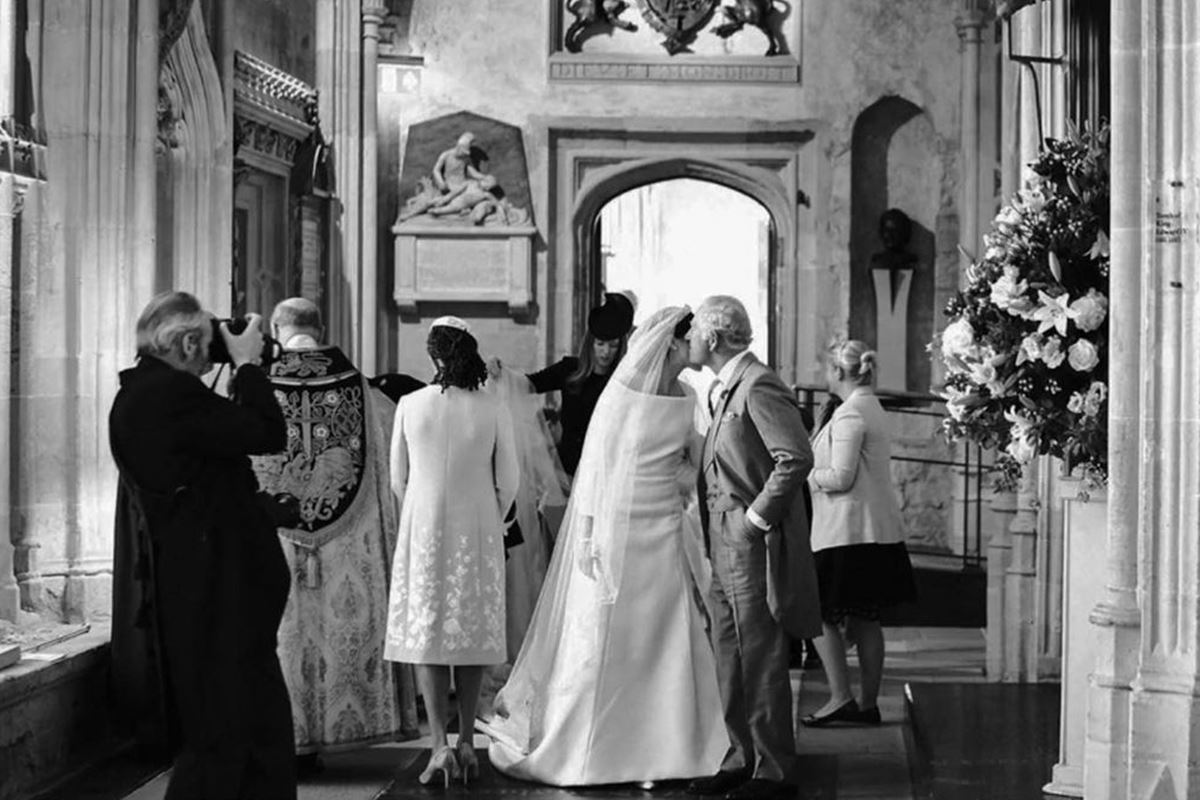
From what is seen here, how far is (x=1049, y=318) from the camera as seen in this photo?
593cm

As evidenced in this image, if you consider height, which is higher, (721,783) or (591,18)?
(591,18)

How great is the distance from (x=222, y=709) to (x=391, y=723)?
2168 millimetres

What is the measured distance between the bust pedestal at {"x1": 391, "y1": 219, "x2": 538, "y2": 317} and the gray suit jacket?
26.1ft

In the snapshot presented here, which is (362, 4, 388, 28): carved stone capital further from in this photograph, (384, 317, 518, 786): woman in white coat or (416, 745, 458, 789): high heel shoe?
(416, 745, 458, 789): high heel shoe

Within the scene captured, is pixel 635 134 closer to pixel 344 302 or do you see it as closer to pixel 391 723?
pixel 344 302

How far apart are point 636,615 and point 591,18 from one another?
8761 millimetres

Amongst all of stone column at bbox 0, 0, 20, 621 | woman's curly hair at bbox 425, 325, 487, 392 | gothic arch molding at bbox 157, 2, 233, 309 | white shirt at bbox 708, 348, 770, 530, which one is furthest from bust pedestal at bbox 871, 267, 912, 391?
stone column at bbox 0, 0, 20, 621

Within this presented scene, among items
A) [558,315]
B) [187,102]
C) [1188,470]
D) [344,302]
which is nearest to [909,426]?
[558,315]

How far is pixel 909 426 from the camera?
567 inches

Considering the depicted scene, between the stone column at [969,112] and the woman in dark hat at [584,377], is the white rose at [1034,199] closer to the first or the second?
the woman in dark hat at [584,377]

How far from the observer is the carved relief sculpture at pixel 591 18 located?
14.8 m

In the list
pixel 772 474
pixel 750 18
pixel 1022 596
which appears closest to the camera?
pixel 772 474

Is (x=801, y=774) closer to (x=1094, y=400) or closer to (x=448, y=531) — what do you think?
(x=448, y=531)

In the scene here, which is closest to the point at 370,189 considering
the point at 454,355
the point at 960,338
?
the point at 454,355
